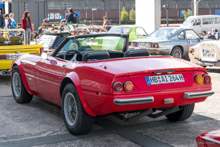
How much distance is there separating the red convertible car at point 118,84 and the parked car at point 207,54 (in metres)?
6.42

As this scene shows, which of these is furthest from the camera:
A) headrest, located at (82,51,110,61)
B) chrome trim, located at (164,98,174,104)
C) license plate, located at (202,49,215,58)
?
license plate, located at (202,49,215,58)

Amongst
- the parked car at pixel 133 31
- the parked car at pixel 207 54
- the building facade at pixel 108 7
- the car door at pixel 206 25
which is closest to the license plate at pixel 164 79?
the parked car at pixel 207 54

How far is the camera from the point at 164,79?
518cm

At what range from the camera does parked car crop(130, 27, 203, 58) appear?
1586 cm

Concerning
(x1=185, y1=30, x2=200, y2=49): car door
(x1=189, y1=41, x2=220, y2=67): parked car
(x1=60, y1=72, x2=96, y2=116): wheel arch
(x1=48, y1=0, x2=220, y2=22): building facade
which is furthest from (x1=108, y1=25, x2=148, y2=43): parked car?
(x1=48, y1=0, x2=220, y2=22): building facade

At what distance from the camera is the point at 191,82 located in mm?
→ 5340

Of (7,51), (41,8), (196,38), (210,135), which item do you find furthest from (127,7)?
(210,135)

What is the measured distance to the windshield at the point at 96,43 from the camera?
6.41 metres

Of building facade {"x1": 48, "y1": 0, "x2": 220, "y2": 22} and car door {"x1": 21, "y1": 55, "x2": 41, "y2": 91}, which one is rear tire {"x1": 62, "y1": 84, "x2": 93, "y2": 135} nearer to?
car door {"x1": 21, "y1": 55, "x2": 41, "y2": 91}

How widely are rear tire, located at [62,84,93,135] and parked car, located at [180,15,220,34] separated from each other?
3006 centimetres

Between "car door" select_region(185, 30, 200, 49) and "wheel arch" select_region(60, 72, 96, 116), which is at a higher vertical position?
"car door" select_region(185, 30, 200, 49)

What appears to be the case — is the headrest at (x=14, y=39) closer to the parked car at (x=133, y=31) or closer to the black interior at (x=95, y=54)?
the black interior at (x=95, y=54)

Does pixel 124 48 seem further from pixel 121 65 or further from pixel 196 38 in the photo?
pixel 196 38

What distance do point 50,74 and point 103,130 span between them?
1232 millimetres
